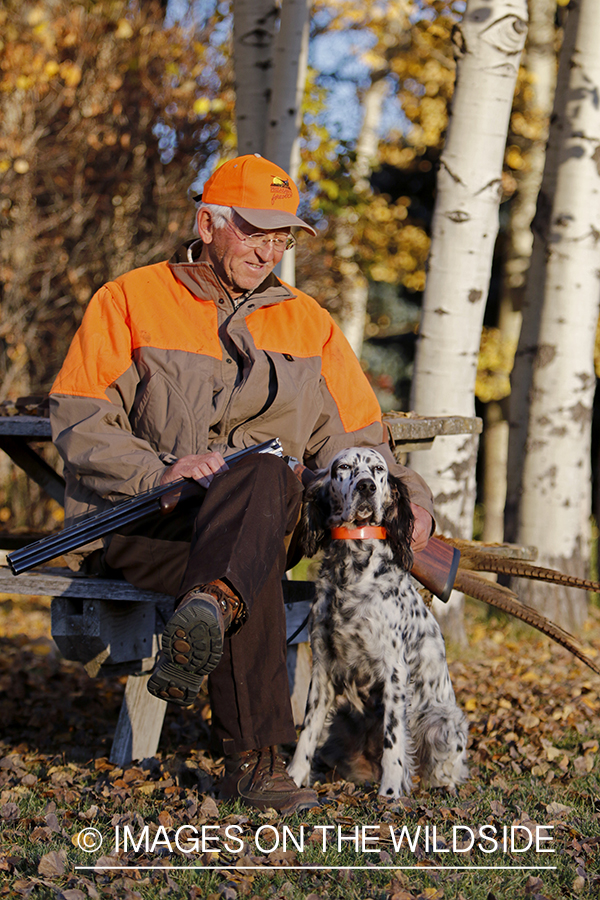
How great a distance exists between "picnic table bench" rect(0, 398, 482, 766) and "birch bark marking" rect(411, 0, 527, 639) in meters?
0.85

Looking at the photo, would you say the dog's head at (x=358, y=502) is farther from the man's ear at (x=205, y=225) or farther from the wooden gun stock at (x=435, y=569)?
the man's ear at (x=205, y=225)

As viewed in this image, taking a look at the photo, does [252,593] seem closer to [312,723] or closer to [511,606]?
[312,723]

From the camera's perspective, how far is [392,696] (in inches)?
127

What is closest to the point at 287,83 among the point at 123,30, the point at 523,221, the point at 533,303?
the point at 533,303

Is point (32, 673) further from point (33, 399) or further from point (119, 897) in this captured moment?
point (119, 897)

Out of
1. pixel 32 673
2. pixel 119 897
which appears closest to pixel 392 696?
pixel 119 897

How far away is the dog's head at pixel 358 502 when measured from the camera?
3125 mm

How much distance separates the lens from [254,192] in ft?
11.4

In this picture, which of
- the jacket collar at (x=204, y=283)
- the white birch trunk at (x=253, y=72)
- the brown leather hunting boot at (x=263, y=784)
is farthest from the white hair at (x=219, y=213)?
the white birch trunk at (x=253, y=72)

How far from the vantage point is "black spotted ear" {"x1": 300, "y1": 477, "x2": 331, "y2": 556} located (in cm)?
319

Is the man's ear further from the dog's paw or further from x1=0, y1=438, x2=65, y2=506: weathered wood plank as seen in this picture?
the dog's paw

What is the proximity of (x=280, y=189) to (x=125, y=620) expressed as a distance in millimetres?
1771

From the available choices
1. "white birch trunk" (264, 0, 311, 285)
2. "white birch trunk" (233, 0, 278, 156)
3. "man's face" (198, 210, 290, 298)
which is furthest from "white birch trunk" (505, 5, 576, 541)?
"man's face" (198, 210, 290, 298)

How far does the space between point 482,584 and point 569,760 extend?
820 millimetres
